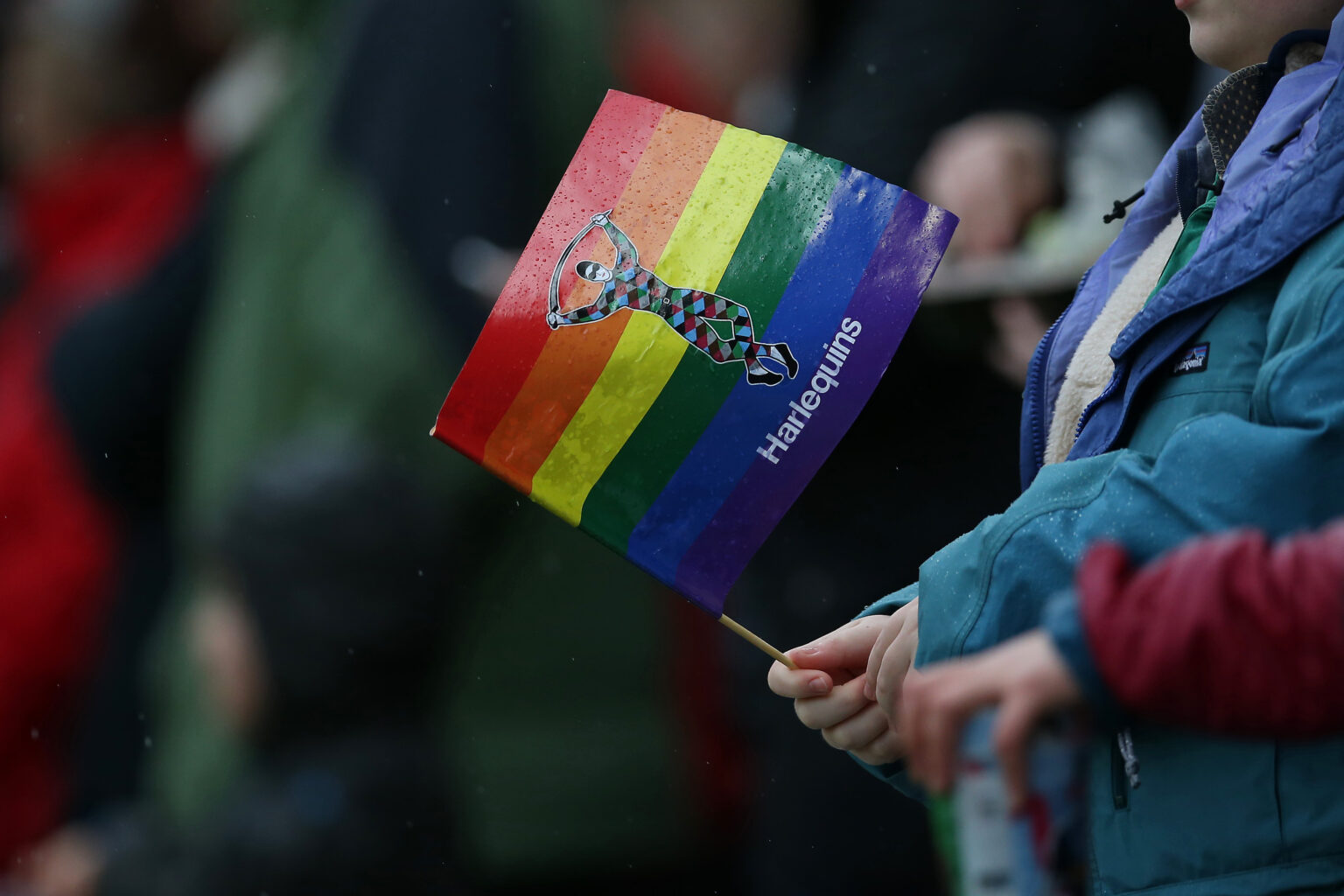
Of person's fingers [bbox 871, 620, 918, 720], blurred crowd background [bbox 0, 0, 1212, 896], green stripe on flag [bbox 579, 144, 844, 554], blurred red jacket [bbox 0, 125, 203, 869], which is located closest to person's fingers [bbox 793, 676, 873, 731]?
person's fingers [bbox 871, 620, 918, 720]

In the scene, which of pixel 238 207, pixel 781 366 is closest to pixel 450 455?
pixel 238 207

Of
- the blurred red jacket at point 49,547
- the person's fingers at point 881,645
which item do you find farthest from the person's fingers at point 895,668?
the blurred red jacket at point 49,547

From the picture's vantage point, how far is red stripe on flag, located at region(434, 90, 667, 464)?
1595mm

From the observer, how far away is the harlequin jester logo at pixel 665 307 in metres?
1.59

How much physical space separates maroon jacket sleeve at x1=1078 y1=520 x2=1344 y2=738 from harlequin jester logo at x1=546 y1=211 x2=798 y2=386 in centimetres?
70

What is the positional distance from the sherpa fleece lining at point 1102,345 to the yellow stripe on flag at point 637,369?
1.11 feet

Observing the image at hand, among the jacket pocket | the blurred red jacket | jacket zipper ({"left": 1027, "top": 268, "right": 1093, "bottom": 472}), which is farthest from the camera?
the blurred red jacket

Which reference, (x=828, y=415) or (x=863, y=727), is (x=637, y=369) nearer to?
(x=828, y=415)

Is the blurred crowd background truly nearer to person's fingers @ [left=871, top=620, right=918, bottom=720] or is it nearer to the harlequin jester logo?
the harlequin jester logo

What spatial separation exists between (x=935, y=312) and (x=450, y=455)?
1.23 meters

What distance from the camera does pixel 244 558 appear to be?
2.90 metres

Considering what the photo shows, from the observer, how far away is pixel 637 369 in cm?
160

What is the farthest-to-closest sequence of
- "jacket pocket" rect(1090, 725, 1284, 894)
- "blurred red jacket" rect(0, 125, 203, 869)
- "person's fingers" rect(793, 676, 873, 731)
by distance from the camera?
"blurred red jacket" rect(0, 125, 203, 869) < "person's fingers" rect(793, 676, 873, 731) < "jacket pocket" rect(1090, 725, 1284, 894)

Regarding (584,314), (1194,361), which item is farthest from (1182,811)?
(584,314)
